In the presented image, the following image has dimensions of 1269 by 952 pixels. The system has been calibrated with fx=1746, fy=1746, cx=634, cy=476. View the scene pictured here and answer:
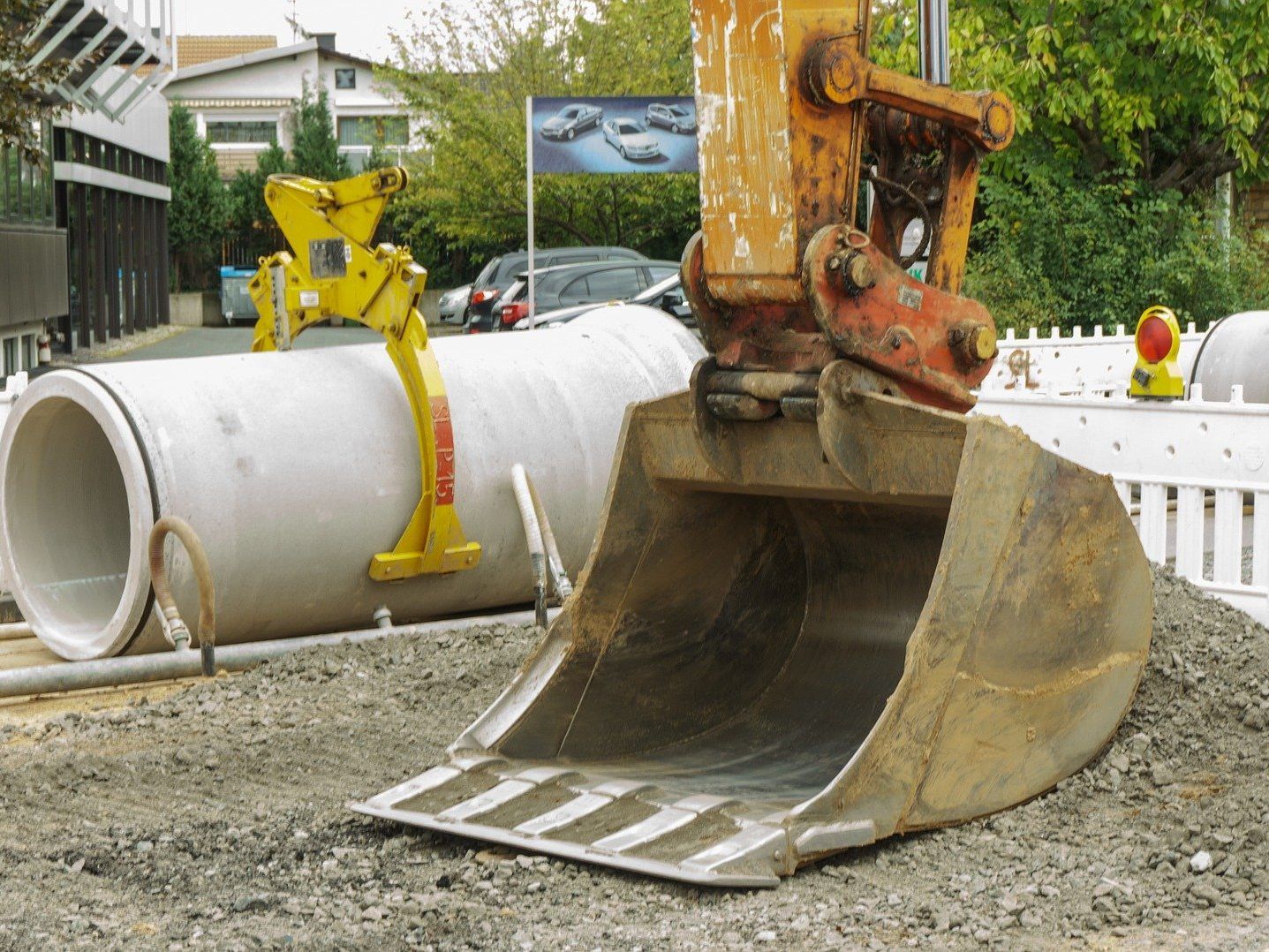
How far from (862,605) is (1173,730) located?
1086 mm

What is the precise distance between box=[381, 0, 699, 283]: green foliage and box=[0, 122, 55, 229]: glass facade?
388 inches

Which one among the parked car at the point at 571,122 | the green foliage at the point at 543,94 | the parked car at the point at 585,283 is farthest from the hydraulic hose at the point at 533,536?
the green foliage at the point at 543,94

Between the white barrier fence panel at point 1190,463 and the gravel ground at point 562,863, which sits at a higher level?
the white barrier fence panel at point 1190,463

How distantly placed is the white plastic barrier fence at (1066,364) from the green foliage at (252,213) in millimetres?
36390

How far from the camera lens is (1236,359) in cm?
1224

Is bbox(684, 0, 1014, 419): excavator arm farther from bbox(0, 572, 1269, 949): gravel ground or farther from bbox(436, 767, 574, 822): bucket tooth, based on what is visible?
bbox(0, 572, 1269, 949): gravel ground

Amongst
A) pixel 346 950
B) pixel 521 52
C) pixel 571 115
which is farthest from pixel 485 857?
pixel 521 52

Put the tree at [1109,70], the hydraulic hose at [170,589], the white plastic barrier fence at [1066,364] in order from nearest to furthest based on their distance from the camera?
the hydraulic hose at [170,589], the white plastic barrier fence at [1066,364], the tree at [1109,70]

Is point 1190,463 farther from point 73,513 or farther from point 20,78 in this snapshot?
point 20,78

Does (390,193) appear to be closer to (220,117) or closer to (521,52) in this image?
(521,52)

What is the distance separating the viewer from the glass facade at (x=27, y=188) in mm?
23625

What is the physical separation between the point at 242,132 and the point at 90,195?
33.8 meters

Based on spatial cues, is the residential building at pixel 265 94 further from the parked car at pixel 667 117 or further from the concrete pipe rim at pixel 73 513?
the concrete pipe rim at pixel 73 513

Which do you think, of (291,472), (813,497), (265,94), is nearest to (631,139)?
(291,472)
